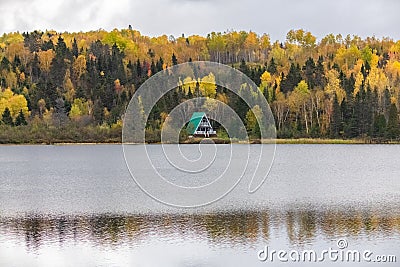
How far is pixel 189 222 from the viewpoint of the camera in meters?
28.5

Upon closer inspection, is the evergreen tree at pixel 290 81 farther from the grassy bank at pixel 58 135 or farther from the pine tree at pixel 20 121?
the pine tree at pixel 20 121

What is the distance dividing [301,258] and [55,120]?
99600mm

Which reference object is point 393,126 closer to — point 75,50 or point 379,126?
point 379,126

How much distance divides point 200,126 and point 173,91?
46.2 feet

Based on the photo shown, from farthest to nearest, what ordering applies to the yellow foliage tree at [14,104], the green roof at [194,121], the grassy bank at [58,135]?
the yellow foliage tree at [14,104] → the grassy bank at [58,135] → the green roof at [194,121]

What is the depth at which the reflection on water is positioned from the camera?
2480cm

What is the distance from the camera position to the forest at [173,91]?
107 meters

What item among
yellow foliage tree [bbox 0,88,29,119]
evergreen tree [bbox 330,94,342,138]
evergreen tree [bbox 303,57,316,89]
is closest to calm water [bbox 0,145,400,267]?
evergreen tree [bbox 330,94,342,138]

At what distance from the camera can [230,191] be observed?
1561 inches

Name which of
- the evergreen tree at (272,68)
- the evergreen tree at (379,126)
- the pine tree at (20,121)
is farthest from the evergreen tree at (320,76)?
the pine tree at (20,121)

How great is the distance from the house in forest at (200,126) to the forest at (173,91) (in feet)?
19.1

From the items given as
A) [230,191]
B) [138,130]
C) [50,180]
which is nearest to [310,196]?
[230,191]

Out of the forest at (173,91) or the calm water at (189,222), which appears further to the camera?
the forest at (173,91)

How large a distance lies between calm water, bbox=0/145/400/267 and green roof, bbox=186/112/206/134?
52.5 m
